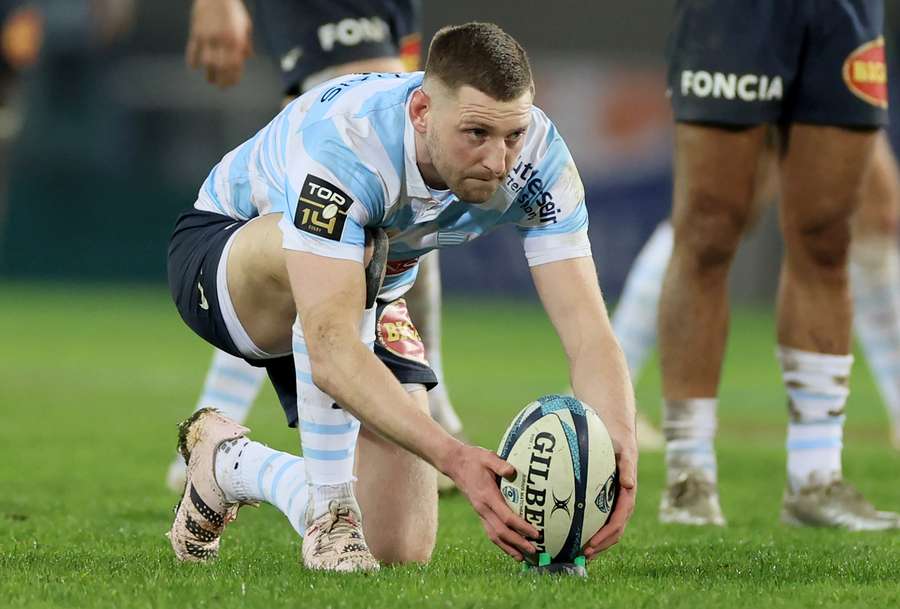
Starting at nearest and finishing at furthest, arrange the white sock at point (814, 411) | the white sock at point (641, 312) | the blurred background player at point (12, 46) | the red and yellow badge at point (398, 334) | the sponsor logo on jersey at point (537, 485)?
1. the sponsor logo on jersey at point (537, 485)
2. the red and yellow badge at point (398, 334)
3. the white sock at point (814, 411)
4. the white sock at point (641, 312)
5. the blurred background player at point (12, 46)

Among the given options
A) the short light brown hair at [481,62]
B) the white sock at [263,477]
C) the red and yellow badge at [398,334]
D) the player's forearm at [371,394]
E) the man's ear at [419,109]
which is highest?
the short light brown hair at [481,62]

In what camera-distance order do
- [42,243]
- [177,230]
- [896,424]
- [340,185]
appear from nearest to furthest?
[340,185], [177,230], [896,424], [42,243]

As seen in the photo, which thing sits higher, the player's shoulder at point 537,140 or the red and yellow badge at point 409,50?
the player's shoulder at point 537,140

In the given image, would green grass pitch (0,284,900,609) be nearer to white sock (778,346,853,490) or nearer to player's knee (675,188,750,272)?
white sock (778,346,853,490)

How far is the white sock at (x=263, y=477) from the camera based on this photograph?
157 inches

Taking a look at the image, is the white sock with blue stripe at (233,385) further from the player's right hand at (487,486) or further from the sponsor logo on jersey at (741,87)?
the player's right hand at (487,486)

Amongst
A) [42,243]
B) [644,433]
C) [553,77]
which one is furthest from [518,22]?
[644,433]

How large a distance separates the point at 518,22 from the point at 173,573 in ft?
66.2

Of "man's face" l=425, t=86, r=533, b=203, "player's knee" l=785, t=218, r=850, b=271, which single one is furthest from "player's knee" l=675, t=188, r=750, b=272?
"man's face" l=425, t=86, r=533, b=203

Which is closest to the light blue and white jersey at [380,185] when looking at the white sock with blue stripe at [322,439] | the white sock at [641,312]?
the white sock with blue stripe at [322,439]

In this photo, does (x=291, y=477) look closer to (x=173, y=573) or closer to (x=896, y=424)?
(x=173, y=573)

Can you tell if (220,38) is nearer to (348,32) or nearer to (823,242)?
(348,32)

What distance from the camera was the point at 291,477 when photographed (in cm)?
402

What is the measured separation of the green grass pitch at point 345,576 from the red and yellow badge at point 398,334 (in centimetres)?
53
